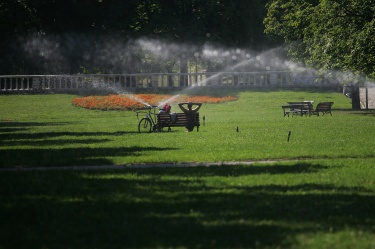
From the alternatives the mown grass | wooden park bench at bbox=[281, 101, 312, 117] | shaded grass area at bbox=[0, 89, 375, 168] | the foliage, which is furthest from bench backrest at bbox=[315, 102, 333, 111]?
the mown grass

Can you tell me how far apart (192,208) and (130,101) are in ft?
151

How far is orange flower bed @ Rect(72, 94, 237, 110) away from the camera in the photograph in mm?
58250

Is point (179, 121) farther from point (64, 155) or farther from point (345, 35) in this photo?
point (345, 35)

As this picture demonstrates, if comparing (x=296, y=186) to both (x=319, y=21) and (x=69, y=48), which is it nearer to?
(x=319, y=21)

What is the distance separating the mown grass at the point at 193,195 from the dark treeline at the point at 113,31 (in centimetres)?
5023

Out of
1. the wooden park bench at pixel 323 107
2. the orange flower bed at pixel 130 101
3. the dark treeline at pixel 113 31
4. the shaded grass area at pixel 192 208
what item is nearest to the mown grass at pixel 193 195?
the shaded grass area at pixel 192 208

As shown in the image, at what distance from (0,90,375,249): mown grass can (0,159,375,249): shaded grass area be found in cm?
2

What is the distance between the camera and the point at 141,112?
55219 mm

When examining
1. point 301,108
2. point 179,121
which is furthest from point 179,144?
point 301,108

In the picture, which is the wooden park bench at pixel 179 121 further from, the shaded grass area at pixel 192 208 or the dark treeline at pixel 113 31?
the dark treeline at pixel 113 31

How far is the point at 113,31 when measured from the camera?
265 feet

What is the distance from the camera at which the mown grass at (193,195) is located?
432 inches

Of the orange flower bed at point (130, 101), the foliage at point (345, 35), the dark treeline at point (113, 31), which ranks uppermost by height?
the dark treeline at point (113, 31)

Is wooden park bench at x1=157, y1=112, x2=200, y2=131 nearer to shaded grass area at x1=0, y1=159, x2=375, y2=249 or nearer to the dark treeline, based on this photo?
shaded grass area at x1=0, y1=159, x2=375, y2=249
